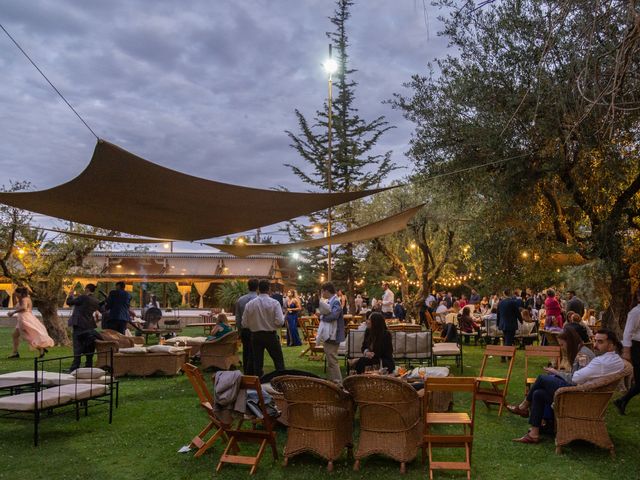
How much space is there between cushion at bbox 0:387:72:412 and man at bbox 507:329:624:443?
4595mm

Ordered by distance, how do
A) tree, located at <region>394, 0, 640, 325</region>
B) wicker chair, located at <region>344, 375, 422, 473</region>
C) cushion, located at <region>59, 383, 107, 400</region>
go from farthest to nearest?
tree, located at <region>394, 0, 640, 325</region> → cushion, located at <region>59, 383, 107, 400</region> → wicker chair, located at <region>344, 375, 422, 473</region>

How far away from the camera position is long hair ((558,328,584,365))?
619cm

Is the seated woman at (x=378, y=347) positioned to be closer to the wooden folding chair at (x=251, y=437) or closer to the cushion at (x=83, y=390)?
the wooden folding chair at (x=251, y=437)

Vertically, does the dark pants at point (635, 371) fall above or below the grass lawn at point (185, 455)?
above

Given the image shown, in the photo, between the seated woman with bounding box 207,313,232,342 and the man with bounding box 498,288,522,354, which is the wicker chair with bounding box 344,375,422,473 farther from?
the man with bounding box 498,288,522,354

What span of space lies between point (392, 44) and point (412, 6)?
24cm

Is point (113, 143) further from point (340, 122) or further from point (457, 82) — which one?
point (340, 122)

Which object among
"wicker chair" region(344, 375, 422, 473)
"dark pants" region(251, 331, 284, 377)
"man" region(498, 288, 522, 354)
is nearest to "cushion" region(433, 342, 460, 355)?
"man" region(498, 288, 522, 354)

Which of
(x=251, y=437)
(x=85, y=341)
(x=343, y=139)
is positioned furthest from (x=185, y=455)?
(x=343, y=139)

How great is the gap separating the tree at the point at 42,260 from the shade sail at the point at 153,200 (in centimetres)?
732

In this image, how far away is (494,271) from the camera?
1009 centimetres

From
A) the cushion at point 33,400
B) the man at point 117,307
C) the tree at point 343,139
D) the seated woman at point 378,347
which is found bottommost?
A: the cushion at point 33,400

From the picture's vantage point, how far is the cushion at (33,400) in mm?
5641

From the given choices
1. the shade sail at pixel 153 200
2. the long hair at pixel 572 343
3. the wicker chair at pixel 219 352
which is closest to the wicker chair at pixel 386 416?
the long hair at pixel 572 343
